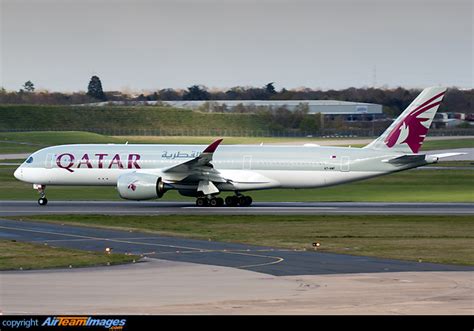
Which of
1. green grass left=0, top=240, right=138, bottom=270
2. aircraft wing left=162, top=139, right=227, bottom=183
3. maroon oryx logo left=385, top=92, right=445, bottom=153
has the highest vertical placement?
maroon oryx logo left=385, top=92, right=445, bottom=153

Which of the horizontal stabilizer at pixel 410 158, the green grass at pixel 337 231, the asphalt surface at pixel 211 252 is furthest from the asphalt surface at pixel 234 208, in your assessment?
the asphalt surface at pixel 211 252

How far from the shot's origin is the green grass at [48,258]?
3231cm

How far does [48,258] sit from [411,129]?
30.4 meters

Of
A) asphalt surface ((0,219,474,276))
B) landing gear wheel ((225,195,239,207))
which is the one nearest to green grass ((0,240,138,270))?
asphalt surface ((0,219,474,276))

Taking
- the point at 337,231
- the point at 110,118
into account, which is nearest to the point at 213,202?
the point at 337,231

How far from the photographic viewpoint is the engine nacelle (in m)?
56.8

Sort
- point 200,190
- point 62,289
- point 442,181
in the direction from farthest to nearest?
point 442,181 → point 200,190 → point 62,289

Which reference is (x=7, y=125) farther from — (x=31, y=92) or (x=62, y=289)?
(x=62, y=289)

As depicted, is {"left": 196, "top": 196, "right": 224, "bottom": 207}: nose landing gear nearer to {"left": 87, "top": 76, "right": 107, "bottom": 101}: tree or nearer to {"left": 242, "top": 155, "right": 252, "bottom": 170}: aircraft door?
{"left": 242, "top": 155, "right": 252, "bottom": 170}: aircraft door

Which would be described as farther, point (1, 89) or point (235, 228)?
point (1, 89)

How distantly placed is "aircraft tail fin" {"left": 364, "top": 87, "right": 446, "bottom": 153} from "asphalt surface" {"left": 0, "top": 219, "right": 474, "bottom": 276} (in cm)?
2094

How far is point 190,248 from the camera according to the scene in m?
37.6

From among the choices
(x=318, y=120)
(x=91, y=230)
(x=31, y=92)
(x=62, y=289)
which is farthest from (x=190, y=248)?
(x=31, y=92)
